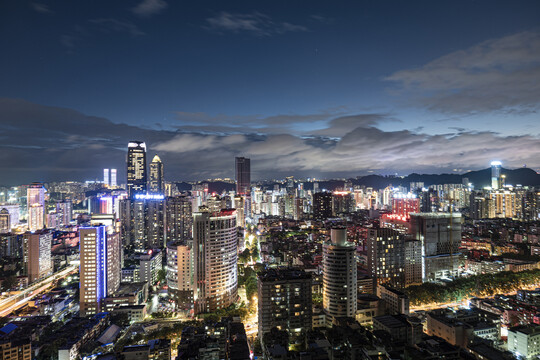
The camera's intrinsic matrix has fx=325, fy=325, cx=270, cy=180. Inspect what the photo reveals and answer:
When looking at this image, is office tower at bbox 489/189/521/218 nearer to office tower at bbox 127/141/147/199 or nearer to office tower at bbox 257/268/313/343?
office tower at bbox 257/268/313/343

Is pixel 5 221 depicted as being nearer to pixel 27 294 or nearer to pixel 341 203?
pixel 27 294

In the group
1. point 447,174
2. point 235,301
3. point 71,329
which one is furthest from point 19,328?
point 447,174

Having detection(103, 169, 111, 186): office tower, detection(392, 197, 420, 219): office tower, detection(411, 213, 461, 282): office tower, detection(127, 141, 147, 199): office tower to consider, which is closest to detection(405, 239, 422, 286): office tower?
detection(411, 213, 461, 282): office tower

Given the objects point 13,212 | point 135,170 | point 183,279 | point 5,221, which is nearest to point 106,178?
point 135,170

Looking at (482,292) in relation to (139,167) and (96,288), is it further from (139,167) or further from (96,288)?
(139,167)

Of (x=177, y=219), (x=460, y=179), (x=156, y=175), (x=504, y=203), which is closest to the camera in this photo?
(x=177, y=219)

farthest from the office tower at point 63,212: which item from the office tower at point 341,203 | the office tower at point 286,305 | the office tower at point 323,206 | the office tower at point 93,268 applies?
the office tower at point 286,305

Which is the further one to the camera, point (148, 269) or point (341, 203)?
point (341, 203)
